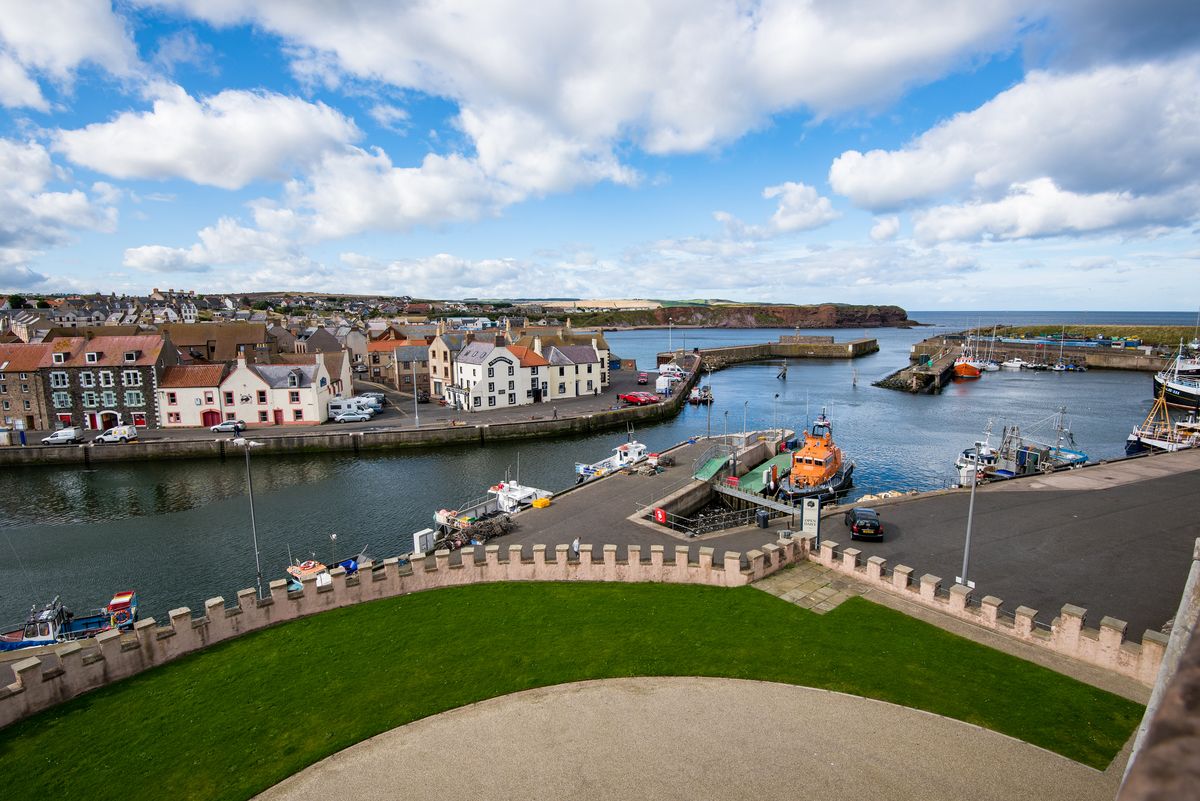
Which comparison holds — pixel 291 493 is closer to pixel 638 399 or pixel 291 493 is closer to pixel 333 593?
pixel 333 593

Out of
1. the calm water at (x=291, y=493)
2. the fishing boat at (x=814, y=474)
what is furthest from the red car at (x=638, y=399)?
the fishing boat at (x=814, y=474)

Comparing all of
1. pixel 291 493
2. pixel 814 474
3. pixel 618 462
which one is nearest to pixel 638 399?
pixel 618 462

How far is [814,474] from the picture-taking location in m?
36.5

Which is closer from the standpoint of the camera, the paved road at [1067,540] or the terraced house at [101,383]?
the paved road at [1067,540]

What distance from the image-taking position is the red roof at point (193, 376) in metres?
55.1

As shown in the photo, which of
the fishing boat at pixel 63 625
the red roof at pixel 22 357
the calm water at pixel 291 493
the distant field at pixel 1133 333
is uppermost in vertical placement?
the red roof at pixel 22 357

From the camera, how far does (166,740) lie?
13.4 meters

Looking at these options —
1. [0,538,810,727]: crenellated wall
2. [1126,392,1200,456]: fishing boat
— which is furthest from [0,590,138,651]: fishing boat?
[1126,392,1200,456]: fishing boat

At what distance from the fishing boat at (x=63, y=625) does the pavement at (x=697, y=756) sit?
14542 mm

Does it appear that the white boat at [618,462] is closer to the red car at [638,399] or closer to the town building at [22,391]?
the red car at [638,399]

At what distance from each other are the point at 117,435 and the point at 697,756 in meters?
55.7

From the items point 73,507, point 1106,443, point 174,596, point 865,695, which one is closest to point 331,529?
point 174,596

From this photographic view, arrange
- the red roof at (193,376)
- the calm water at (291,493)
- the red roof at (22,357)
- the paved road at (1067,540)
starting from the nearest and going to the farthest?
the paved road at (1067,540) → the calm water at (291,493) → the red roof at (22,357) → the red roof at (193,376)

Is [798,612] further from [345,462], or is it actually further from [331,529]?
[345,462]
